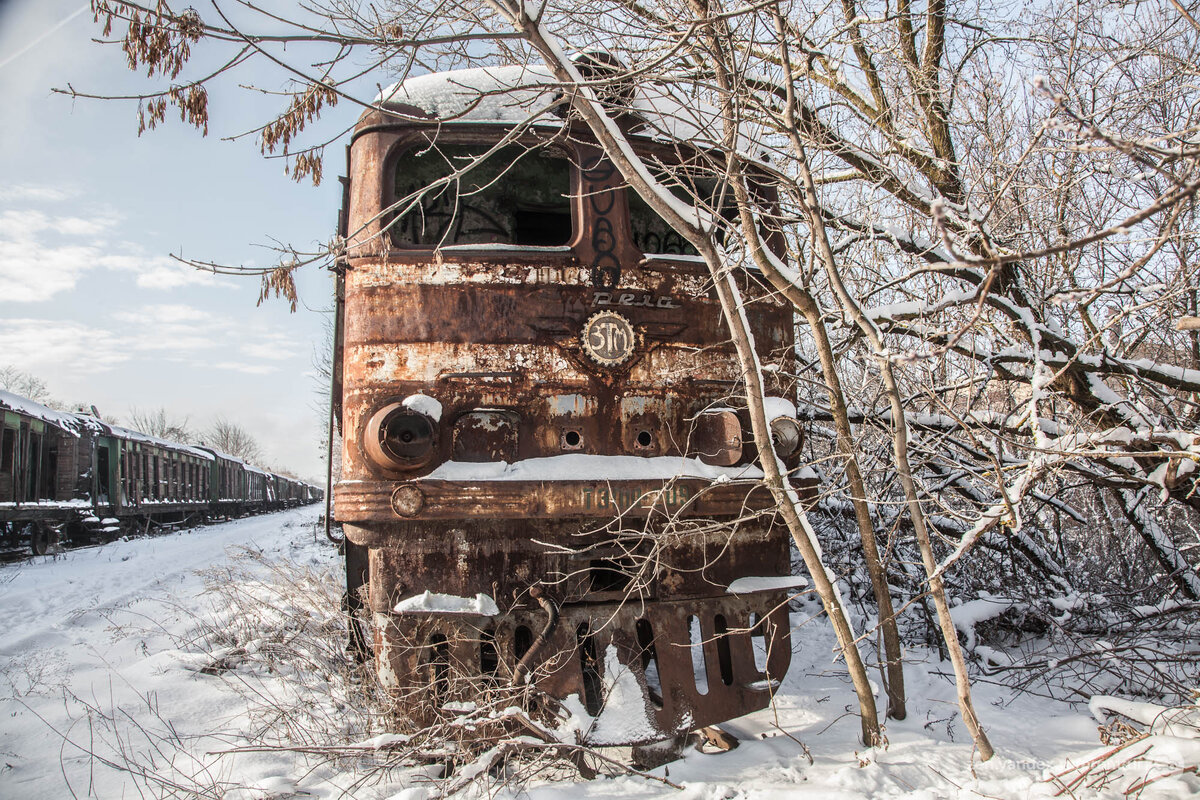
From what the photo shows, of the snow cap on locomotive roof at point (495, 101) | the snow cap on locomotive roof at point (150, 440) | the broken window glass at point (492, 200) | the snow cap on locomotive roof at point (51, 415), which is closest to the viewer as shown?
the snow cap on locomotive roof at point (495, 101)

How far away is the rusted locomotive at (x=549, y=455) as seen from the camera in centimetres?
321

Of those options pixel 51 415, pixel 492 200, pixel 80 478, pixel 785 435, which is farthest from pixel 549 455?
pixel 80 478

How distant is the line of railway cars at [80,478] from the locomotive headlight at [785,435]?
12880mm

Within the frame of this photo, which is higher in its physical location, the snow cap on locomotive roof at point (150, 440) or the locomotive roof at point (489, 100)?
the locomotive roof at point (489, 100)

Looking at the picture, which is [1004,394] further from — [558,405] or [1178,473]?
[558,405]

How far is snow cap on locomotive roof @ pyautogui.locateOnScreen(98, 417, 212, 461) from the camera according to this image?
633 inches

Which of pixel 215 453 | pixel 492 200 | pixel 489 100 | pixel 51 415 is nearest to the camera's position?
pixel 489 100

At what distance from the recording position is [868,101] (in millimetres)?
6508

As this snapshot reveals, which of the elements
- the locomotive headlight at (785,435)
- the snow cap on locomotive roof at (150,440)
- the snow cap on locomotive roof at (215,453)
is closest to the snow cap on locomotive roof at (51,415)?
the snow cap on locomotive roof at (150,440)

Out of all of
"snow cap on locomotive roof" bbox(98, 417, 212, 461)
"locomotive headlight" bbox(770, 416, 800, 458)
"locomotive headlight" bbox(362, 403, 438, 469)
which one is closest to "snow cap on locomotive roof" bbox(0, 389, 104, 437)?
"snow cap on locomotive roof" bbox(98, 417, 212, 461)

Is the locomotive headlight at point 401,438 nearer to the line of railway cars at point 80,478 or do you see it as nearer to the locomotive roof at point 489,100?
the locomotive roof at point 489,100

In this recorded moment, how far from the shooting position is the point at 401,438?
3.23 m

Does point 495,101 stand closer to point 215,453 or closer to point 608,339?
point 608,339

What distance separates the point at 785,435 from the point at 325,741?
254 cm
